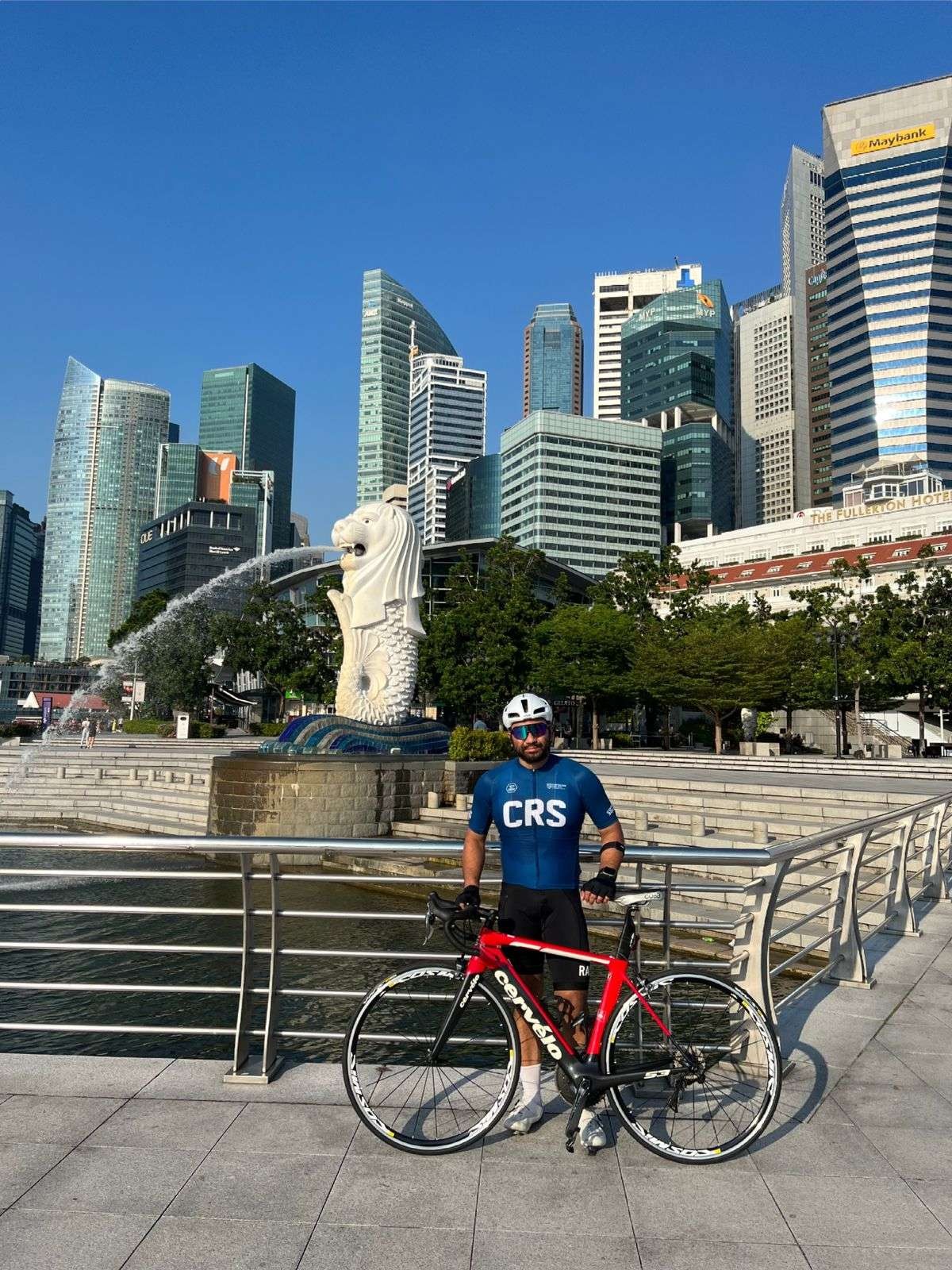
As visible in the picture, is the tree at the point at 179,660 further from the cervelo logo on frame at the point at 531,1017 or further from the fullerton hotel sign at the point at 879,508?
the fullerton hotel sign at the point at 879,508

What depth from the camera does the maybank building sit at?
135375 mm

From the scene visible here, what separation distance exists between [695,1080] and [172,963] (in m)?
9.43

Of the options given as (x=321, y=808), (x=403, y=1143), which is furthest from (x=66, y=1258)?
(x=321, y=808)

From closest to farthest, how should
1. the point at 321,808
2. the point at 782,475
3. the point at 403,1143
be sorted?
the point at 403,1143
the point at 321,808
the point at 782,475

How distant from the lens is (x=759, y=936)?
4965 millimetres

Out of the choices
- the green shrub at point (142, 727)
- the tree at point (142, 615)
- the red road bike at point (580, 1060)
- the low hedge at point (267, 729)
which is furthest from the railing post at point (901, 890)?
the tree at point (142, 615)

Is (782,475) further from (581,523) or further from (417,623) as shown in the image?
(417,623)

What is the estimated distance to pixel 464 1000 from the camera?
4.18 m

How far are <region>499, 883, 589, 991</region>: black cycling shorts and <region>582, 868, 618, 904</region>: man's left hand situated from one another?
18cm

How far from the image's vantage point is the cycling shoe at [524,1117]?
4246mm

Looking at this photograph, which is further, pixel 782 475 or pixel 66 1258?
pixel 782 475

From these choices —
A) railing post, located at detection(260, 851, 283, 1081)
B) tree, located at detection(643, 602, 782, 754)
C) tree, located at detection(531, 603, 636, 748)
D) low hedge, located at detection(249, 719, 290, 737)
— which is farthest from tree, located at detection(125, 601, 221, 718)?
railing post, located at detection(260, 851, 283, 1081)

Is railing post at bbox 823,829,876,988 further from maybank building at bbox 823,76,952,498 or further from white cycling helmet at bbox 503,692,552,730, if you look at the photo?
maybank building at bbox 823,76,952,498

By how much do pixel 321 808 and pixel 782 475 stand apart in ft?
635
